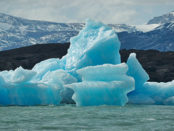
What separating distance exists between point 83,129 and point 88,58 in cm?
1261

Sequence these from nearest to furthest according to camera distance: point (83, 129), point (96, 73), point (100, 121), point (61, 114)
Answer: point (83, 129) → point (100, 121) → point (61, 114) → point (96, 73)

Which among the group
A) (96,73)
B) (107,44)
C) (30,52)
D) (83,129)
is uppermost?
(30,52)

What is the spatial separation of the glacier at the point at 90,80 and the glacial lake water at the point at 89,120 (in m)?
2.13

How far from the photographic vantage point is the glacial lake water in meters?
17.4

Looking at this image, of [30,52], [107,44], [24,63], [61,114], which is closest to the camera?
[61,114]

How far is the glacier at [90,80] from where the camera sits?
2608cm

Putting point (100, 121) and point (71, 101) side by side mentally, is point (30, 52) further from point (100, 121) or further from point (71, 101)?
point (100, 121)

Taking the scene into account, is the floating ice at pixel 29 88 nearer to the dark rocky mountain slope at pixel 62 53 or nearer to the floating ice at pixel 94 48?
the floating ice at pixel 94 48

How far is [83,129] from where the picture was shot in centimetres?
1694

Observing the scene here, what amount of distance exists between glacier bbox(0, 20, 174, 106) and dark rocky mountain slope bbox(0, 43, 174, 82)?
29922 millimetres

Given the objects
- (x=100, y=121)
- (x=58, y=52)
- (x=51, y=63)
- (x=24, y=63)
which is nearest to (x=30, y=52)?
(x=58, y=52)

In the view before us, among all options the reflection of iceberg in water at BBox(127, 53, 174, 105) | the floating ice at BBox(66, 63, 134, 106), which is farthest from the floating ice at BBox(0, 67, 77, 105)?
the reflection of iceberg in water at BBox(127, 53, 174, 105)

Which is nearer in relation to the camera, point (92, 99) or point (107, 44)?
point (92, 99)

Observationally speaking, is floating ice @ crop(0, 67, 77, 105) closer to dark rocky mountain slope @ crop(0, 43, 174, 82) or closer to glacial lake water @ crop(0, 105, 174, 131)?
glacial lake water @ crop(0, 105, 174, 131)
